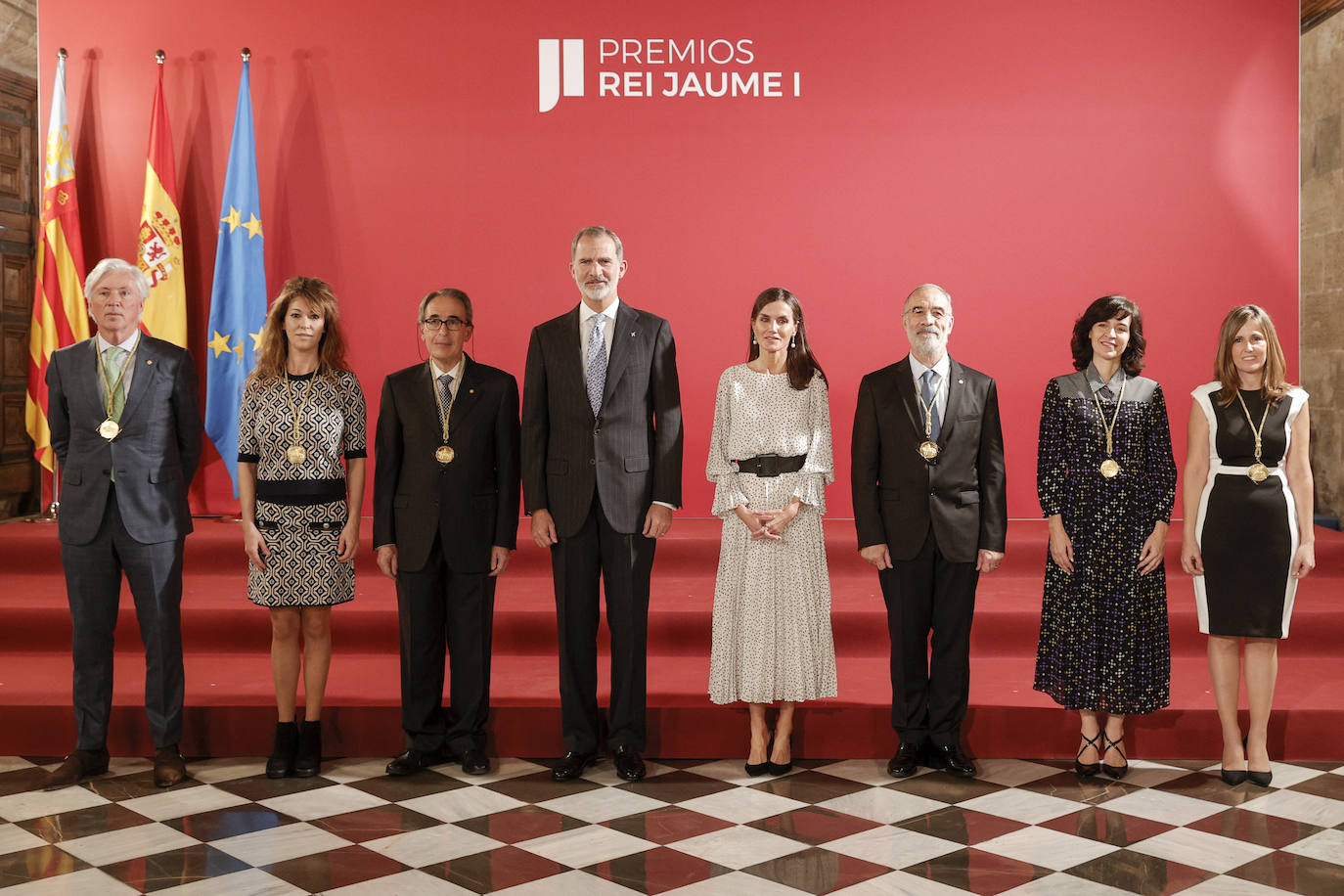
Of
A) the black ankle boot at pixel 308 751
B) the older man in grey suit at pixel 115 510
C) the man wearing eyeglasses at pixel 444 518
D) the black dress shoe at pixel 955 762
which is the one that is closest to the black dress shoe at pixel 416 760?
the man wearing eyeglasses at pixel 444 518

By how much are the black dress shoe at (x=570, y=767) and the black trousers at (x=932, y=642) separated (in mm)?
952

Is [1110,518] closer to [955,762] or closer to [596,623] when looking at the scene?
[955,762]

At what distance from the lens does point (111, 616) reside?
3469mm

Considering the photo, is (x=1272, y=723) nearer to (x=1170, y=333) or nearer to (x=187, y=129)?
(x=1170, y=333)

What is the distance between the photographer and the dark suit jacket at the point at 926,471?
3355mm

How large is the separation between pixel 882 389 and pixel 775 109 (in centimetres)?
257

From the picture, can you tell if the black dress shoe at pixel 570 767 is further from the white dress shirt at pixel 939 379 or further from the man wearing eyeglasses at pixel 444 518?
the white dress shirt at pixel 939 379

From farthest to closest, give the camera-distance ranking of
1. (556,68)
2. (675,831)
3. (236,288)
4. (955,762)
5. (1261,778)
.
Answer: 1. (556,68)
2. (236,288)
3. (955,762)
4. (1261,778)
5. (675,831)

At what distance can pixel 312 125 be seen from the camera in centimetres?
559

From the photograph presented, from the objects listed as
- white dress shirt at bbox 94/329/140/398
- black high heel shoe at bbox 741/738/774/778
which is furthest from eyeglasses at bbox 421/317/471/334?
black high heel shoe at bbox 741/738/774/778

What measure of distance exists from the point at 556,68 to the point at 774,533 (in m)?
3.14

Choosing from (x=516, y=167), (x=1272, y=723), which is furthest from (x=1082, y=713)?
(x=516, y=167)

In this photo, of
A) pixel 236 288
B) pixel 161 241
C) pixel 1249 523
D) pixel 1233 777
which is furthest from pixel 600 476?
pixel 161 241

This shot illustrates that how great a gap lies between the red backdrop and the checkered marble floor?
2454 millimetres
